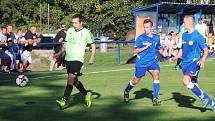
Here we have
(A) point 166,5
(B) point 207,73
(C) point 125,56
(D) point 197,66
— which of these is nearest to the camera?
(D) point 197,66

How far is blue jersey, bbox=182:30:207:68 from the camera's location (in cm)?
925

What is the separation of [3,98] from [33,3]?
6553 cm

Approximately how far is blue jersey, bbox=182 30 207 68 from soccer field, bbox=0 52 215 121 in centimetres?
105

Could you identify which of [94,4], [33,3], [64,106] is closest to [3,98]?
[64,106]

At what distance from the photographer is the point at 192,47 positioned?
9.28 metres

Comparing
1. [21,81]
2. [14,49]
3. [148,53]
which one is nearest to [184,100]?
[148,53]

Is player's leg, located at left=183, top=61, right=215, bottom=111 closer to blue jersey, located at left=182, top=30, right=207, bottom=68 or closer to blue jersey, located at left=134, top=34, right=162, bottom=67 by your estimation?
blue jersey, located at left=182, top=30, right=207, bottom=68

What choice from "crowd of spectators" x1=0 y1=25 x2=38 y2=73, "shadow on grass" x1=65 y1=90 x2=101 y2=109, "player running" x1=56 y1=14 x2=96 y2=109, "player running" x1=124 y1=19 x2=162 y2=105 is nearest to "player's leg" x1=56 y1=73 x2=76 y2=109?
"player running" x1=56 y1=14 x2=96 y2=109

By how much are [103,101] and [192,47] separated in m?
2.73

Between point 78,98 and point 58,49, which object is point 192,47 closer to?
point 78,98

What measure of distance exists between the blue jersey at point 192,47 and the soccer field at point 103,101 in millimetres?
1047

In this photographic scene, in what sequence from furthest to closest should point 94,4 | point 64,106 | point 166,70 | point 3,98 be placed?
point 94,4
point 166,70
point 3,98
point 64,106

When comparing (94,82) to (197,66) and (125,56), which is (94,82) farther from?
(125,56)

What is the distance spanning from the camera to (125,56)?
91.2 feet
